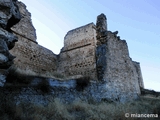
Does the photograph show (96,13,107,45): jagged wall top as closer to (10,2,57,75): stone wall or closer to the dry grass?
(10,2,57,75): stone wall

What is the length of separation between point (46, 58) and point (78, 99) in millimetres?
6945

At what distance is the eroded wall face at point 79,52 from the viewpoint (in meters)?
12.1

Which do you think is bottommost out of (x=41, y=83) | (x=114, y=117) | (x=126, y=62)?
(x=114, y=117)

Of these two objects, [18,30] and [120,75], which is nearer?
[120,75]

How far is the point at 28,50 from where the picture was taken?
11055mm

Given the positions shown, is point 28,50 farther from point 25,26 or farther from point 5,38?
point 5,38

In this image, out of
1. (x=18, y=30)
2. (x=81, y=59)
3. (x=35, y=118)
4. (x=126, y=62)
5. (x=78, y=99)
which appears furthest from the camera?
(x=81, y=59)

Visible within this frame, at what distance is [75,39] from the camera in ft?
46.4

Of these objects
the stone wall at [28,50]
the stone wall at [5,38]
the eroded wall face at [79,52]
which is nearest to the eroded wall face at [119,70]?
the eroded wall face at [79,52]

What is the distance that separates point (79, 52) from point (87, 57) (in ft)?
4.03

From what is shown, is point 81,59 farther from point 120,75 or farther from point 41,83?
point 41,83

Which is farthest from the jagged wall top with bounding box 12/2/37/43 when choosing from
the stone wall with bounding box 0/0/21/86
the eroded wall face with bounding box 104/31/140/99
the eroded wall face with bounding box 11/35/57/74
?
the stone wall with bounding box 0/0/21/86

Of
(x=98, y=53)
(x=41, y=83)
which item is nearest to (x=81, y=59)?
(x=98, y=53)

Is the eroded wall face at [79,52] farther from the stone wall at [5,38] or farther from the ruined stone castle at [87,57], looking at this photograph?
the stone wall at [5,38]
